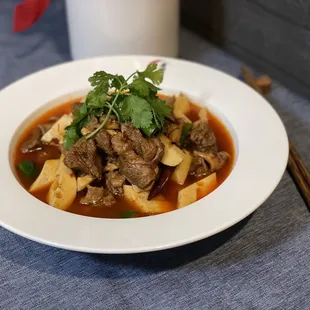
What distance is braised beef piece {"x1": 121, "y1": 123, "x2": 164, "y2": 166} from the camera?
4.38ft

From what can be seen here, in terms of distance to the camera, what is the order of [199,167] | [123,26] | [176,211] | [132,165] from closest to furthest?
[176,211]
[132,165]
[199,167]
[123,26]

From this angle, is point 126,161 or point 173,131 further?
point 173,131

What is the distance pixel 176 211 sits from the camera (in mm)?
1215

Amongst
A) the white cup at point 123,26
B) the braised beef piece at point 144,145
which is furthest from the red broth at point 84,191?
the white cup at point 123,26

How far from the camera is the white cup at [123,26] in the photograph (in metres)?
1.86

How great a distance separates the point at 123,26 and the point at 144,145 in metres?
0.74

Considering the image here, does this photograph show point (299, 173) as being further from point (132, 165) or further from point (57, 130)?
point (57, 130)

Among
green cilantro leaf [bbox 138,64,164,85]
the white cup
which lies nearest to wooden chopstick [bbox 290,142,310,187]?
green cilantro leaf [bbox 138,64,164,85]

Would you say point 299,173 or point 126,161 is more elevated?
point 126,161

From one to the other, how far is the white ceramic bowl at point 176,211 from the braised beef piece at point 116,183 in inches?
7.9

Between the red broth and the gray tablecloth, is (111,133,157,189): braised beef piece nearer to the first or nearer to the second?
the red broth

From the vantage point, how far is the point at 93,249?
109 cm

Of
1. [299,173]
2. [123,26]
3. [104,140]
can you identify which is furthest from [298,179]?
[123,26]

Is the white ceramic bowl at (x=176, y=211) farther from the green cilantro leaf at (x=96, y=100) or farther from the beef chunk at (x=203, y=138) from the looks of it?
the green cilantro leaf at (x=96, y=100)
